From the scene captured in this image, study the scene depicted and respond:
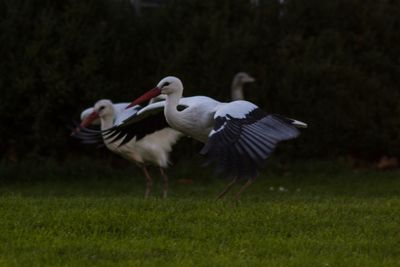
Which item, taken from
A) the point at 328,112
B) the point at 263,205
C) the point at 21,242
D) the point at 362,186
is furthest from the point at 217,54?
the point at 21,242

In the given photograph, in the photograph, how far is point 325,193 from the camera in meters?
13.9

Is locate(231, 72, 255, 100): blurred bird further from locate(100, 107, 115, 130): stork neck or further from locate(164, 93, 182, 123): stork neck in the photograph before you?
locate(164, 93, 182, 123): stork neck

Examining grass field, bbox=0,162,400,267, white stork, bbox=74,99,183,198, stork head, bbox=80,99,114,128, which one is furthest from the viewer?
stork head, bbox=80,99,114,128

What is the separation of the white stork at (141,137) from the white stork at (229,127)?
0.44 m

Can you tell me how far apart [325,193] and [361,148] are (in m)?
2.84

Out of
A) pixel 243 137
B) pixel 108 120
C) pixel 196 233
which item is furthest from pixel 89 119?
pixel 196 233

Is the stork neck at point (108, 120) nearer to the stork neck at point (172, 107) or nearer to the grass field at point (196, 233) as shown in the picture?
the stork neck at point (172, 107)

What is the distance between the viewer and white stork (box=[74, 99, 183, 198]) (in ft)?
40.8

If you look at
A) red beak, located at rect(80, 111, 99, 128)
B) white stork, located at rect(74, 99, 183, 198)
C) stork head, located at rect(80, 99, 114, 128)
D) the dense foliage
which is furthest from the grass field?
the dense foliage

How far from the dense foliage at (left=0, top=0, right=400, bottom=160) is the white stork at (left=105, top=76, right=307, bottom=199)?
364cm

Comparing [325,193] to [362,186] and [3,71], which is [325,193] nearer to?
[362,186]

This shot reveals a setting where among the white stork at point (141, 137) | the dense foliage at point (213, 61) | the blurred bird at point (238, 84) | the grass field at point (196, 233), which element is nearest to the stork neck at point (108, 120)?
the white stork at point (141, 137)

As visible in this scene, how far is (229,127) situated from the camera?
9367 millimetres

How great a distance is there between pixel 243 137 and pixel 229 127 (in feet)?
0.68
